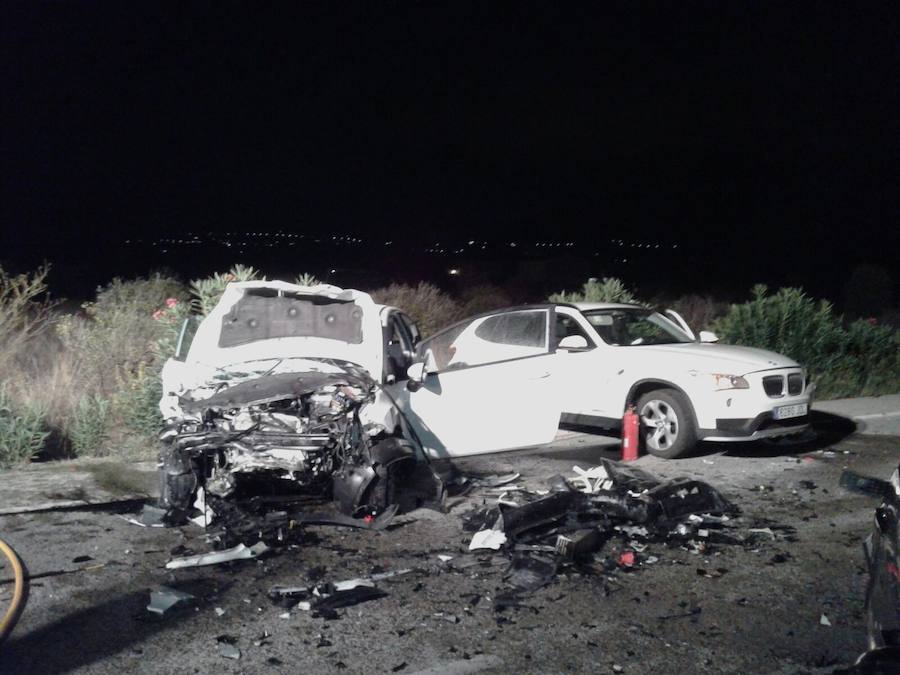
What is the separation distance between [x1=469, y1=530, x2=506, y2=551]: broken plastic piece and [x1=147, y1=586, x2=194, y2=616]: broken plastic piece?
6.41 ft

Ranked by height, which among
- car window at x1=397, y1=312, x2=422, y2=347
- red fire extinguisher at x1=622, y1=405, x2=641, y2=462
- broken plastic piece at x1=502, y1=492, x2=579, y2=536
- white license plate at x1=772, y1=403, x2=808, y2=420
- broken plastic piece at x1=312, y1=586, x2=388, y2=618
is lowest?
broken plastic piece at x1=312, y1=586, x2=388, y2=618

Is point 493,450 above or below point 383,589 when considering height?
above

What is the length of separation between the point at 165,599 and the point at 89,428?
4.71 m

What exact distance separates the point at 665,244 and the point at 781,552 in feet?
169

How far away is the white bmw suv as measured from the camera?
9.05 meters

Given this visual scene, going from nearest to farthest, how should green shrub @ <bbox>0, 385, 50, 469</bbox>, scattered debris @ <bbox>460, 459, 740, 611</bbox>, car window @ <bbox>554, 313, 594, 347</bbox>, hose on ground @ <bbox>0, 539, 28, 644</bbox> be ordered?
hose on ground @ <bbox>0, 539, 28, 644</bbox> < scattered debris @ <bbox>460, 459, 740, 611</bbox> < green shrub @ <bbox>0, 385, 50, 469</bbox> < car window @ <bbox>554, 313, 594, 347</bbox>

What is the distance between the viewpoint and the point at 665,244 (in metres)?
56.2

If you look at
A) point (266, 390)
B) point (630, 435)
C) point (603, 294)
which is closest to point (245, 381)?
point (266, 390)

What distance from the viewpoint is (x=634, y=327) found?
34.5 ft

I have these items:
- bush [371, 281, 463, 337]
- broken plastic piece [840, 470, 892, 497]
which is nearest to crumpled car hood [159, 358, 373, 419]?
broken plastic piece [840, 470, 892, 497]

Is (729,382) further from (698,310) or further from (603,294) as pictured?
(698,310)

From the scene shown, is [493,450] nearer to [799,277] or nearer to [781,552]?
[781,552]

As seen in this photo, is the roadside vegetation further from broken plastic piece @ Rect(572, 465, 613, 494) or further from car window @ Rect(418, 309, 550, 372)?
broken plastic piece @ Rect(572, 465, 613, 494)

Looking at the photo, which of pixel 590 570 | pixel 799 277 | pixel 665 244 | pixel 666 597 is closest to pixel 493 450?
pixel 590 570
